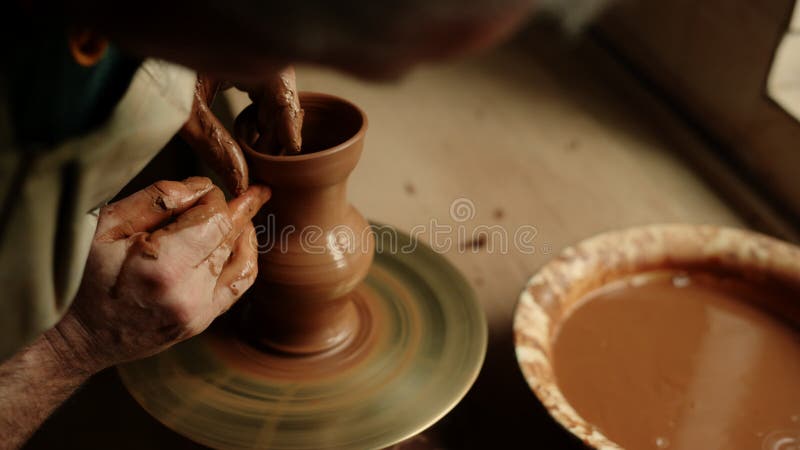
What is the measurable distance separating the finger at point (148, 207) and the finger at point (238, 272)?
0.09m

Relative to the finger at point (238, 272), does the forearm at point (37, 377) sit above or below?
below

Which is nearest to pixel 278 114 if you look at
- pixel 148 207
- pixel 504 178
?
pixel 148 207

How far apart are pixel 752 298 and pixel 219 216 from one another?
47.0 inches

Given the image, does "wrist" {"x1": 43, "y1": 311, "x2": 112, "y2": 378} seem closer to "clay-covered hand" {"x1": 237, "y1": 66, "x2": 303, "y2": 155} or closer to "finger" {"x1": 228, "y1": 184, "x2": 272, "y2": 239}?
"finger" {"x1": 228, "y1": 184, "x2": 272, "y2": 239}

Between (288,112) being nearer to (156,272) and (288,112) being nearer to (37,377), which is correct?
(156,272)

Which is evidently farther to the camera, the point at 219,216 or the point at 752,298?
the point at 752,298

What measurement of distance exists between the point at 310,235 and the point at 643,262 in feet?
2.63

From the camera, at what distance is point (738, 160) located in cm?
226

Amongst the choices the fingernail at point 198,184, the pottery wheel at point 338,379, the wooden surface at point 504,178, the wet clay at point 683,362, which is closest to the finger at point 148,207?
the fingernail at point 198,184

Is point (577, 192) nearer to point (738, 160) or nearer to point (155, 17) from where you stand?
point (738, 160)

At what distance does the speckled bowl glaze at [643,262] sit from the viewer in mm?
1547

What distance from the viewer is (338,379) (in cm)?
134

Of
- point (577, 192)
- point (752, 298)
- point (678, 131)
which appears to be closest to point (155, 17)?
point (752, 298)

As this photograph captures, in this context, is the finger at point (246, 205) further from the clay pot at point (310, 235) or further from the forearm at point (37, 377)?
the forearm at point (37, 377)
